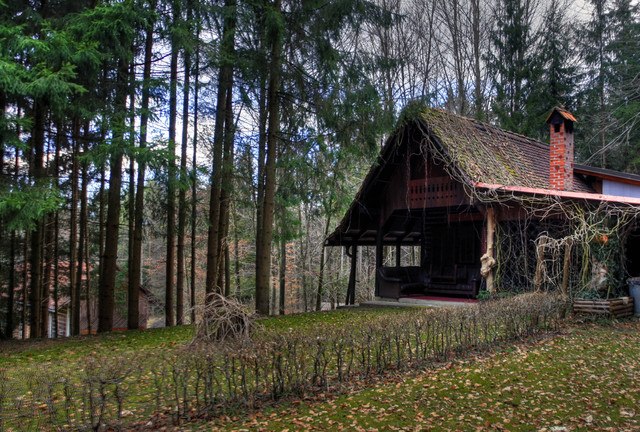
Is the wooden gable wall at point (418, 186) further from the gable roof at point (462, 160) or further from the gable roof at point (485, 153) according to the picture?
the gable roof at point (485, 153)

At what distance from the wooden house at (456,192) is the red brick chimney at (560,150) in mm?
32

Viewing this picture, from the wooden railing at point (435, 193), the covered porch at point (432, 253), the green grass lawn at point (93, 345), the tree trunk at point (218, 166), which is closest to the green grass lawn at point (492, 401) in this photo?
the green grass lawn at point (93, 345)

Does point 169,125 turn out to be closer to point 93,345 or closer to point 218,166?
point 218,166

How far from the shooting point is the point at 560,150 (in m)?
17.9

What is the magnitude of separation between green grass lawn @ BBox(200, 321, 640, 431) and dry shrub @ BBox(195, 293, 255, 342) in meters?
2.12

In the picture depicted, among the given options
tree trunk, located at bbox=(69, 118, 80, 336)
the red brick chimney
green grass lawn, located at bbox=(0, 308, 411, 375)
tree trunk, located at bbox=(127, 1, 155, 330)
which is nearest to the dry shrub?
green grass lawn, located at bbox=(0, 308, 411, 375)

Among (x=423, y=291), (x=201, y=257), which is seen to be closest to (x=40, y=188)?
(x=423, y=291)

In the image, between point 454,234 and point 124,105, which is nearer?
point 124,105

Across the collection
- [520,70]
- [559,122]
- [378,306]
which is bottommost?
[378,306]

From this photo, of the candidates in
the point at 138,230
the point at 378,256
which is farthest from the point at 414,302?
the point at 138,230

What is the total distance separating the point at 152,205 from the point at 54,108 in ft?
17.9

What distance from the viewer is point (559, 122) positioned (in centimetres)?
1767

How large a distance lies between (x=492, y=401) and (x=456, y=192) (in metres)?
10.0

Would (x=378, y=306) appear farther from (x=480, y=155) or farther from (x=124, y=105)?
(x=124, y=105)
